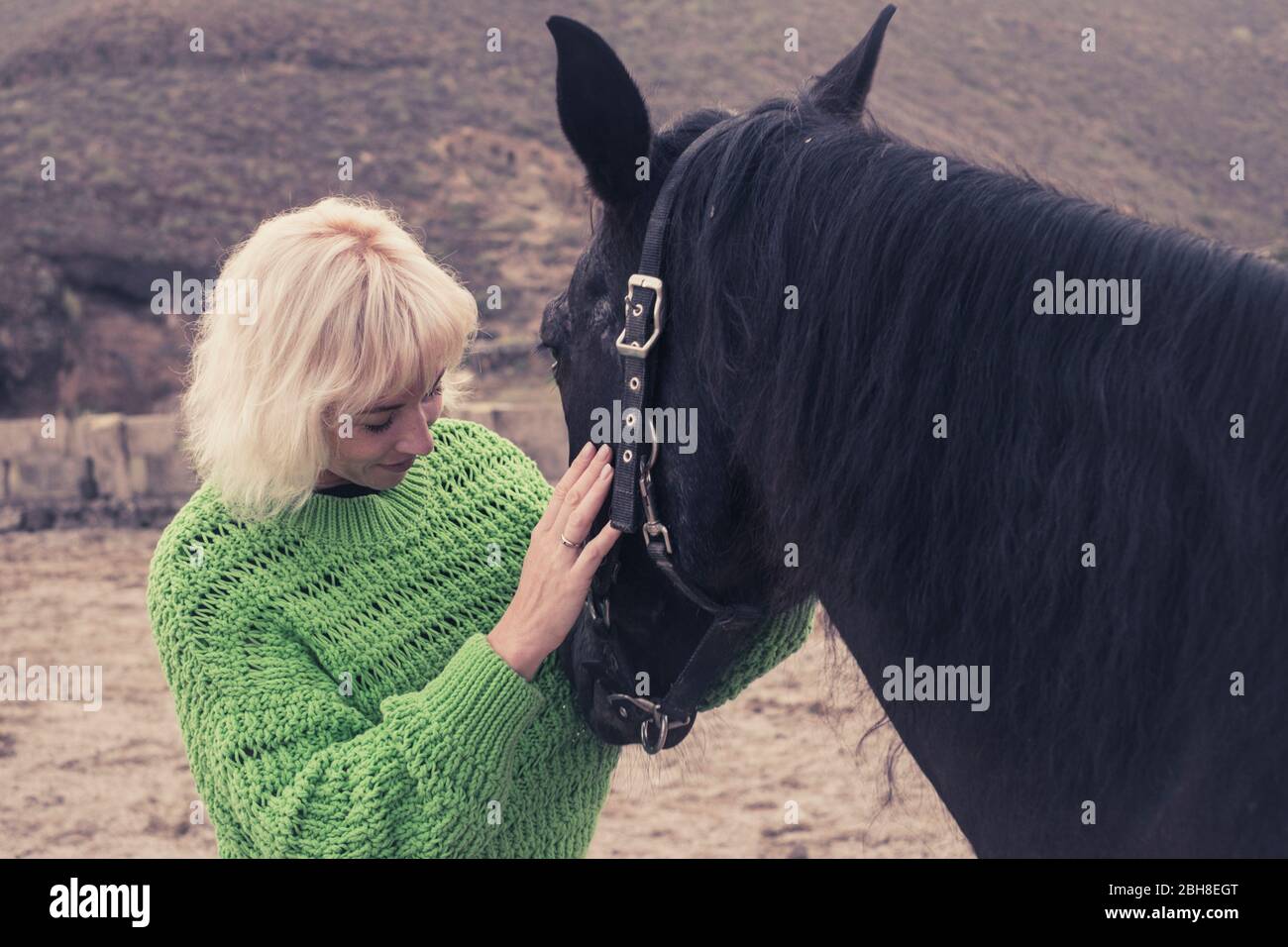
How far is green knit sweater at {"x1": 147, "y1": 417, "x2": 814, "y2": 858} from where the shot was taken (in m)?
1.74

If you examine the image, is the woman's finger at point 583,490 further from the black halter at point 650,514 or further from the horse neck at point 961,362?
the horse neck at point 961,362

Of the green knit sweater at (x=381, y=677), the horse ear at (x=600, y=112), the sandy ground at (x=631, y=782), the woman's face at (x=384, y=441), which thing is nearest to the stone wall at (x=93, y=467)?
the sandy ground at (x=631, y=782)

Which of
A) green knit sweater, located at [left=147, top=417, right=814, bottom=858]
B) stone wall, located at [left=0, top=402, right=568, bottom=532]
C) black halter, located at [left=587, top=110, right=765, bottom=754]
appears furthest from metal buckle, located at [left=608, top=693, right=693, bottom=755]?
stone wall, located at [left=0, top=402, right=568, bottom=532]

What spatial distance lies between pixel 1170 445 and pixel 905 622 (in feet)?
1.22

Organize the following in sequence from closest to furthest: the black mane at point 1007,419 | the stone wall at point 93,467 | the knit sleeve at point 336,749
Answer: the black mane at point 1007,419 → the knit sleeve at point 336,749 → the stone wall at point 93,467

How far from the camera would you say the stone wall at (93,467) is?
9391 mm

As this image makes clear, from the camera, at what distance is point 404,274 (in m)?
1.89

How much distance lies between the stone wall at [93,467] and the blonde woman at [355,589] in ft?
24.0

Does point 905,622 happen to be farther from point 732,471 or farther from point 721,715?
point 721,715

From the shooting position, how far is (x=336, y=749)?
69.4 inches

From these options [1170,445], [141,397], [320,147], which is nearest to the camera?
[1170,445]

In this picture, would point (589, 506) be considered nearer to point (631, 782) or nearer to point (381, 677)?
point (381, 677)

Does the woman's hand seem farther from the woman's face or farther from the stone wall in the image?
the stone wall
